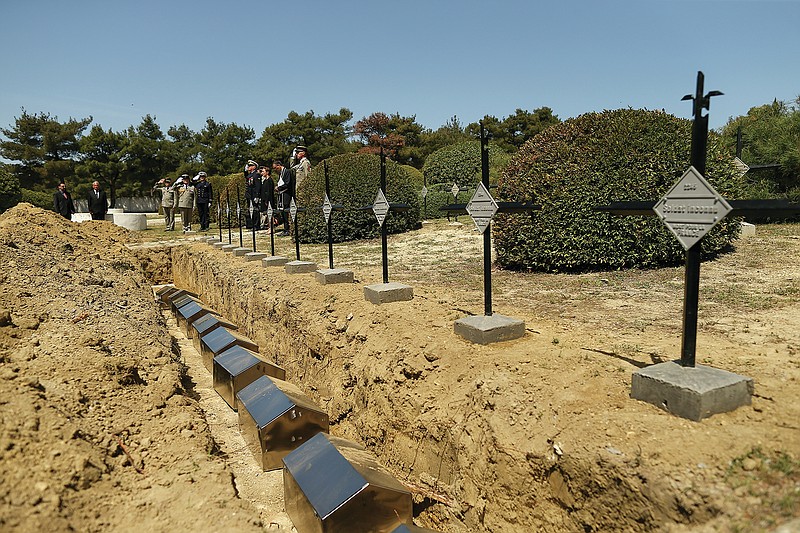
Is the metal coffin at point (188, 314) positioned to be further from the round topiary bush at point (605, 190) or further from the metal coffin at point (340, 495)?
the metal coffin at point (340, 495)

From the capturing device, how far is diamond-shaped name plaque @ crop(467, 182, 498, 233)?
3.94m

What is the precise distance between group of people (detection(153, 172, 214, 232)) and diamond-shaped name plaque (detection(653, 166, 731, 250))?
54.0ft

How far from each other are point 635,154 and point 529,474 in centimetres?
552

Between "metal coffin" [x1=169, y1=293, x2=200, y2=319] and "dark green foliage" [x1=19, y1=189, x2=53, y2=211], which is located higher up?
"dark green foliage" [x1=19, y1=189, x2=53, y2=211]

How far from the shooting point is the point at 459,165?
74.0ft

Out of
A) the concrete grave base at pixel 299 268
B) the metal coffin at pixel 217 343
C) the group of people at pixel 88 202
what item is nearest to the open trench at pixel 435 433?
the metal coffin at pixel 217 343

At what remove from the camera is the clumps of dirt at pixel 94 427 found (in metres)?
2.35

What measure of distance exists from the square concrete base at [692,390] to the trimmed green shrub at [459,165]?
19.5 m

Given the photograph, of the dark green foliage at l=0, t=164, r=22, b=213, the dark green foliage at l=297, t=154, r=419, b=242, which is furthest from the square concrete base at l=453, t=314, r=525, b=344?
the dark green foliage at l=0, t=164, r=22, b=213

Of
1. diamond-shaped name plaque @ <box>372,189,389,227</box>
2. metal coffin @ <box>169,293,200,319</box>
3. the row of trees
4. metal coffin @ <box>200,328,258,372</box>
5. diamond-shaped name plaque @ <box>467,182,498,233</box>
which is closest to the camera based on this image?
diamond-shaped name plaque @ <box>467,182,498,233</box>

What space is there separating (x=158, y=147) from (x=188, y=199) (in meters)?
30.6

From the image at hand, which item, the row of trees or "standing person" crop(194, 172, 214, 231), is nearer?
"standing person" crop(194, 172, 214, 231)

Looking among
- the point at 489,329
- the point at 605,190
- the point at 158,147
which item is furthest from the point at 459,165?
the point at 158,147

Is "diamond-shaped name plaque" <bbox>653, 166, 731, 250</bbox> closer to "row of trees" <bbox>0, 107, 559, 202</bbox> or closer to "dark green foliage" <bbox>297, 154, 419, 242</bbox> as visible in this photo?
"dark green foliage" <bbox>297, 154, 419, 242</bbox>
